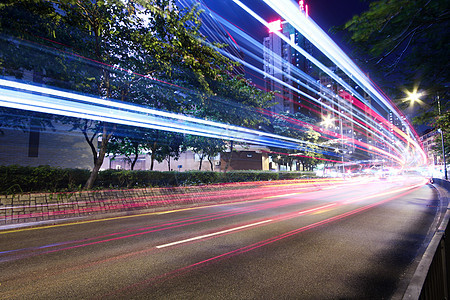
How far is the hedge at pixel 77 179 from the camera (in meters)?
9.52

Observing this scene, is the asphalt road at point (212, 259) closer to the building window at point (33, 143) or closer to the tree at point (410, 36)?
the tree at point (410, 36)

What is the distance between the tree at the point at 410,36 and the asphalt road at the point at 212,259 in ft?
13.6

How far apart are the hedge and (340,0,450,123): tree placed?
1267 cm

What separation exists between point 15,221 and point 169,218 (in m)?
5.60

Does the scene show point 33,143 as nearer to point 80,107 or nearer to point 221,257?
point 80,107

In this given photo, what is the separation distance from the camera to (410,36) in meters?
4.32

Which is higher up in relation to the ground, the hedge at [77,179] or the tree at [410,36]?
the tree at [410,36]

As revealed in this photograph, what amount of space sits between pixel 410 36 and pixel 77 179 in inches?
549

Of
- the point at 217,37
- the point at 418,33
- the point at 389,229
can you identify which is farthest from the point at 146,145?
the point at 217,37

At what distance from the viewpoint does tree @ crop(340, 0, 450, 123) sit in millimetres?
3518

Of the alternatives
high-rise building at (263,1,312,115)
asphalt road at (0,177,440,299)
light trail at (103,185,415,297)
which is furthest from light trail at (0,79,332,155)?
high-rise building at (263,1,312,115)

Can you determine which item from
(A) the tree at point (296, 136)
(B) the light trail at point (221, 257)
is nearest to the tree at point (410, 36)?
(B) the light trail at point (221, 257)

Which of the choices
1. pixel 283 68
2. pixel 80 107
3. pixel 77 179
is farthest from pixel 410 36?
pixel 283 68

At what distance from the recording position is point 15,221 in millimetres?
8484
